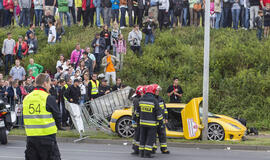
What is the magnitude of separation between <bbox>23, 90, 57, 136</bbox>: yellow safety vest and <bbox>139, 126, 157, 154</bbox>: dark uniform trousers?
5029 millimetres

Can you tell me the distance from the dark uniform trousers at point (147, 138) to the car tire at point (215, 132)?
375cm

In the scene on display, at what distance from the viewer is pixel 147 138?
13.2 m

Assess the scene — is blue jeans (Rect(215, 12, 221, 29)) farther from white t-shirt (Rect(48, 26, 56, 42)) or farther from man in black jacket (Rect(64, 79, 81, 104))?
man in black jacket (Rect(64, 79, 81, 104))

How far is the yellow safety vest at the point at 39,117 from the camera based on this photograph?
8.38 m

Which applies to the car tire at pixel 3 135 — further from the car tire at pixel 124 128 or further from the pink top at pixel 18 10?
the pink top at pixel 18 10

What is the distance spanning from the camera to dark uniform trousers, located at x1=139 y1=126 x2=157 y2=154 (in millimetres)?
13180

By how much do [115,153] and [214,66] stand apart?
988 cm

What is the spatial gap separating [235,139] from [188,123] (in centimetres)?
169

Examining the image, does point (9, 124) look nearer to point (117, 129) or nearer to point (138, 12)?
point (117, 129)

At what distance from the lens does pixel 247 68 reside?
76.1 ft

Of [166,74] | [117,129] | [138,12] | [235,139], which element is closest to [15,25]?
[138,12]

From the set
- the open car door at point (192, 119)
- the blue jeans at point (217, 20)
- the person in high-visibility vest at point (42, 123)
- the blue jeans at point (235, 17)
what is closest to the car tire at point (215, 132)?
the open car door at point (192, 119)

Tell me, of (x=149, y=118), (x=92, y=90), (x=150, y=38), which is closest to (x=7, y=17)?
(x=150, y=38)

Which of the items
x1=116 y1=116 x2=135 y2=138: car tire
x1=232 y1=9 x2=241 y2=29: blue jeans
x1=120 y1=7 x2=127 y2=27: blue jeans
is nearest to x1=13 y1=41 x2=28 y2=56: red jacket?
x1=120 y1=7 x2=127 y2=27: blue jeans
